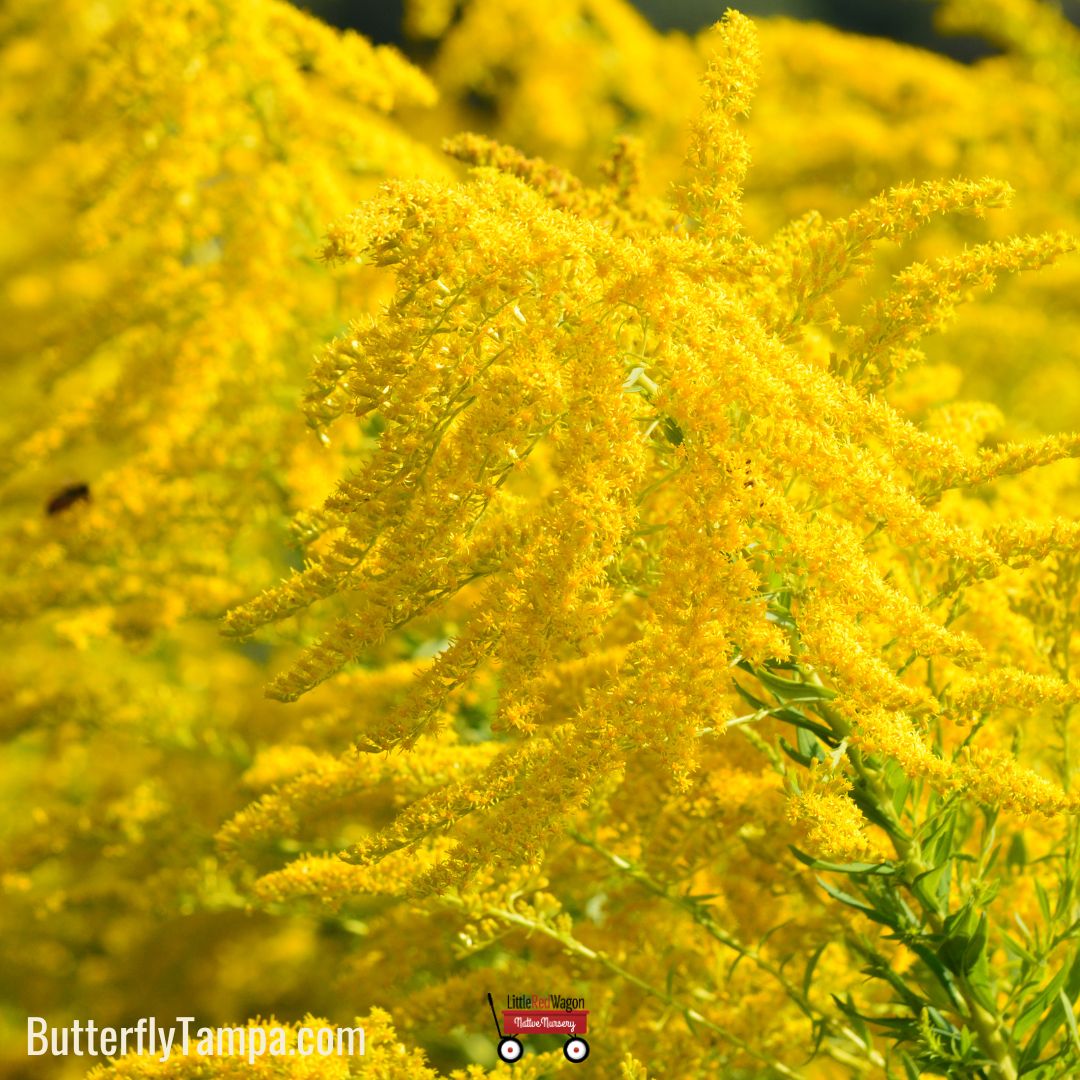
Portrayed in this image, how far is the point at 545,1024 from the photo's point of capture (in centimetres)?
141

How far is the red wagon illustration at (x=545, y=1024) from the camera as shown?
1.38 metres

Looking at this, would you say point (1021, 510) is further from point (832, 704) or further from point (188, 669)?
point (188, 669)

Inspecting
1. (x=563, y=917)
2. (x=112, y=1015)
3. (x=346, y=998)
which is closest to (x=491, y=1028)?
(x=563, y=917)

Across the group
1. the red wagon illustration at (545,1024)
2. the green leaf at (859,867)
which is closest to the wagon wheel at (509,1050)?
the red wagon illustration at (545,1024)

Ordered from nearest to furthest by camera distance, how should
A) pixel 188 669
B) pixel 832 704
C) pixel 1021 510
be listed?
1. pixel 832 704
2. pixel 1021 510
3. pixel 188 669

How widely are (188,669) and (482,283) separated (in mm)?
2336

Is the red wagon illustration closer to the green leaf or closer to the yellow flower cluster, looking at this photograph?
the yellow flower cluster

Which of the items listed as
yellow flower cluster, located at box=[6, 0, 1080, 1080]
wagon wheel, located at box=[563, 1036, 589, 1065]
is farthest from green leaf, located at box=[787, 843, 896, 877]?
wagon wheel, located at box=[563, 1036, 589, 1065]

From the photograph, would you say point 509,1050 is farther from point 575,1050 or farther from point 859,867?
point 859,867

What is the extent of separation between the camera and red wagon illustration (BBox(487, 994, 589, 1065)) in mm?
1375

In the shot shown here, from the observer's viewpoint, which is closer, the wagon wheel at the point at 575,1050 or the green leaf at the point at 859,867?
the green leaf at the point at 859,867

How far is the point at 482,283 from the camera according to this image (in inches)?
40.9

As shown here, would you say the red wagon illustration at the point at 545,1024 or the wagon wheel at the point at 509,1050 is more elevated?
the red wagon illustration at the point at 545,1024

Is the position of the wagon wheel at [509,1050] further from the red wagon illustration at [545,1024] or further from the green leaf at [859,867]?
the green leaf at [859,867]
